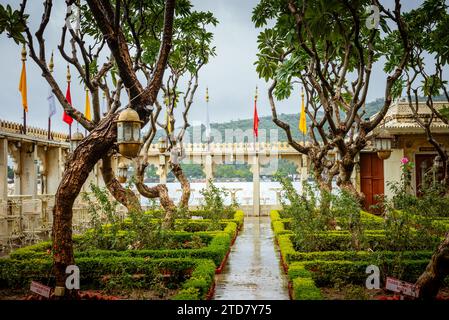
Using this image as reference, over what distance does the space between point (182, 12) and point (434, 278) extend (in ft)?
24.3

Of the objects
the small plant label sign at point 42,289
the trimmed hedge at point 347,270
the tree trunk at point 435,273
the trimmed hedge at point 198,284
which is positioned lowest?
the trimmed hedge at point 347,270

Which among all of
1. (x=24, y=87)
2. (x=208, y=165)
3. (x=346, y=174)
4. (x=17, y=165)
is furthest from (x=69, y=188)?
(x=208, y=165)

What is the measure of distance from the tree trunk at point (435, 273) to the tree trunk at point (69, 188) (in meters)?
3.67

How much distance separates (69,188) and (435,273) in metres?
3.97

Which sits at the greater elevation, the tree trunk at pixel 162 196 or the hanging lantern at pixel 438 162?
the hanging lantern at pixel 438 162

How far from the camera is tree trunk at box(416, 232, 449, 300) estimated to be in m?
4.29

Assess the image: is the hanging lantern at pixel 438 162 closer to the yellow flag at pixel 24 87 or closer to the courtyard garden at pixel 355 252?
the courtyard garden at pixel 355 252

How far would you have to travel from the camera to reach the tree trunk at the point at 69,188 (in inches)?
200

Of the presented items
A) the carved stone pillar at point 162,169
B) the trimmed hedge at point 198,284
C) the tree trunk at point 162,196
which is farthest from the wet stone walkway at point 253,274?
the carved stone pillar at point 162,169

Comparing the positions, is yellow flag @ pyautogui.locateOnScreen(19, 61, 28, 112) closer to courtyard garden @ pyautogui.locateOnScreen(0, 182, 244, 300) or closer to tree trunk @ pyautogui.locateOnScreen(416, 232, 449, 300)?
courtyard garden @ pyautogui.locateOnScreen(0, 182, 244, 300)

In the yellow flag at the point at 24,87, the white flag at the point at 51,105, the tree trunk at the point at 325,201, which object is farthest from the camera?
the white flag at the point at 51,105

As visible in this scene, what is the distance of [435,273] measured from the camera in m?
4.41

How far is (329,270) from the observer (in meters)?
6.52

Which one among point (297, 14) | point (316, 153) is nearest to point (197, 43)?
point (316, 153)
